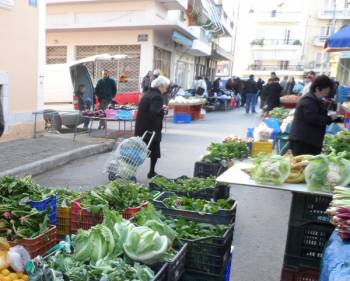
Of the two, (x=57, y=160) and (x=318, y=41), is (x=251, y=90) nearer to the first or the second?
(x=57, y=160)

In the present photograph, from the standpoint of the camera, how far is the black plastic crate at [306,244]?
10.7 ft

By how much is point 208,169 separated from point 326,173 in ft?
9.37

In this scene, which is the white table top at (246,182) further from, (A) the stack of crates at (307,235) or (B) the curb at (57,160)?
(B) the curb at (57,160)

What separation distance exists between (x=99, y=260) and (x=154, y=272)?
1.23 feet

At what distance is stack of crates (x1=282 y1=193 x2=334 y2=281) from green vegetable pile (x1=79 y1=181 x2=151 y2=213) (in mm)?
1487

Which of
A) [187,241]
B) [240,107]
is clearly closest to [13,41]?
[187,241]

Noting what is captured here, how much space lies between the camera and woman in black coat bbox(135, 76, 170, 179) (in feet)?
21.0

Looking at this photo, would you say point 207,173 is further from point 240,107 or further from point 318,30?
point 318,30

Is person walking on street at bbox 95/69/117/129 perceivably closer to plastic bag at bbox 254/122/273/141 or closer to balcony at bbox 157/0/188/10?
plastic bag at bbox 254/122/273/141

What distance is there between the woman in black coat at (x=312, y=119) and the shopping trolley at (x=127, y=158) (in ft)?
7.91

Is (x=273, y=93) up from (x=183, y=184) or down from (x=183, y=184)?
up

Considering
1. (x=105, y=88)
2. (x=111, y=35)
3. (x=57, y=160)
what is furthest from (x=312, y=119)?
(x=111, y=35)

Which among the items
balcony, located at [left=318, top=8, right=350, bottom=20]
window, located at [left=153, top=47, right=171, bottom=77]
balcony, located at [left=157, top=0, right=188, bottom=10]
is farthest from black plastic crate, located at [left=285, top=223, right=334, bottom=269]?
balcony, located at [left=318, top=8, right=350, bottom=20]

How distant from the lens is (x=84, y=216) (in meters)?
3.50
